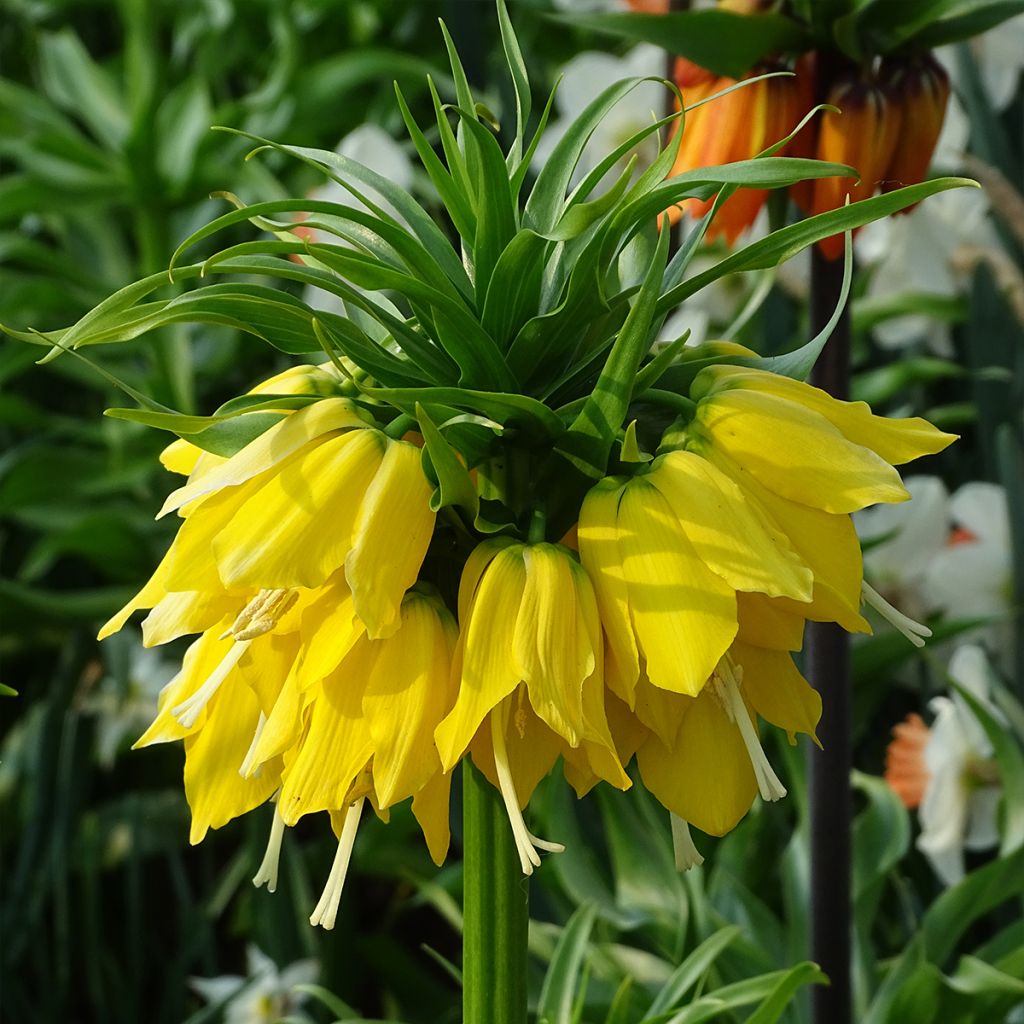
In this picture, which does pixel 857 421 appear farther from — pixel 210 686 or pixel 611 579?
pixel 210 686

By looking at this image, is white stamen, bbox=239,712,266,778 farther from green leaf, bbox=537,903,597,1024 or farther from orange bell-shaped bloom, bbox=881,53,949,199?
orange bell-shaped bloom, bbox=881,53,949,199

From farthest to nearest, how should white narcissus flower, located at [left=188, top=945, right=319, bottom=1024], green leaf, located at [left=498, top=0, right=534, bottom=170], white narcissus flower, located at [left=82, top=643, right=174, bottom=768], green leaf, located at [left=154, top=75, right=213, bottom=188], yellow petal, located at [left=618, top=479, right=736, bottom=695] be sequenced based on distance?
green leaf, located at [left=154, top=75, right=213, bottom=188]
white narcissus flower, located at [left=82, top=643, right=174, bottom=768]
white narcissus flower, located at [left=188, top=945, right=319, bottom=1024]
green leaf, located at [left=498, top=0, right=534, bottom=170]
yellow petal, located at [left=618, top=479, right=736, bottom=695]

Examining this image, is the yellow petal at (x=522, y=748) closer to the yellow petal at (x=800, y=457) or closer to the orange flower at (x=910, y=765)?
the yellow petal at (x=800, y=457)

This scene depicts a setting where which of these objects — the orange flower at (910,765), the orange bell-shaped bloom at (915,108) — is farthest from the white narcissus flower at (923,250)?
the orange bell-shaped bloom at (915,108)

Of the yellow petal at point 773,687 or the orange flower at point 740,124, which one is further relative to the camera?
the orange flower at point 740,124

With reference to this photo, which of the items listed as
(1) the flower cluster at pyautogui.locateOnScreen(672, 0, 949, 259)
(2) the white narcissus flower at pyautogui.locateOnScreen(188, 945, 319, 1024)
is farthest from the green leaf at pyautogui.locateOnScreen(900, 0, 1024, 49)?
(2) the white narcissus flower at pyautogui.locateOnScreen(188, 945, 319, 1024)
